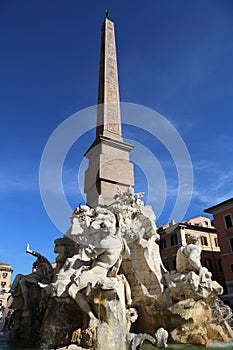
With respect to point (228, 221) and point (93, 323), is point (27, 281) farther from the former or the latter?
point (228, 221)

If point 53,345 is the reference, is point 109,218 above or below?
above

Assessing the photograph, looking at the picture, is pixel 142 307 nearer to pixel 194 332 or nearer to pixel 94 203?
pixel 194 332

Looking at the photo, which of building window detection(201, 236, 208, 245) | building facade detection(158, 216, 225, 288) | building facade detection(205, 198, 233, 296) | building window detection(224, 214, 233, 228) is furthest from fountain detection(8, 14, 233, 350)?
building window detection(201, 236, 208, 245)

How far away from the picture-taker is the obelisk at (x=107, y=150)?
9242 mm

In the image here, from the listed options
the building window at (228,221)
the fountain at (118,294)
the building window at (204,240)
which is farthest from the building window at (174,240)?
the fountain at (118,294)

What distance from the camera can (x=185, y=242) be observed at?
74.6 ft

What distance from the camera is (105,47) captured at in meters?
13.1

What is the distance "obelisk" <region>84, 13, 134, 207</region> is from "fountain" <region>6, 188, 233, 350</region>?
93cm

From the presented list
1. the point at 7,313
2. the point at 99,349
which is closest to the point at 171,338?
the point at 99,349

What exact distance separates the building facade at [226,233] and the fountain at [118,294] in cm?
1285

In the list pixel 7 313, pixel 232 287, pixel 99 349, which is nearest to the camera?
pixel 99 349

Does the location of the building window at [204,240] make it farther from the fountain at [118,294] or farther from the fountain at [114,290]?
the fountain at [118,294]

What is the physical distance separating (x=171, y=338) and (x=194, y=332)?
49 centimetres

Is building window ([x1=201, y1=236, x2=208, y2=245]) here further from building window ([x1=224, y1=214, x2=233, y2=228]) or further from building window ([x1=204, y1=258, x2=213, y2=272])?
building window ([x1=224, y1=214, x2=233, y2=228])
